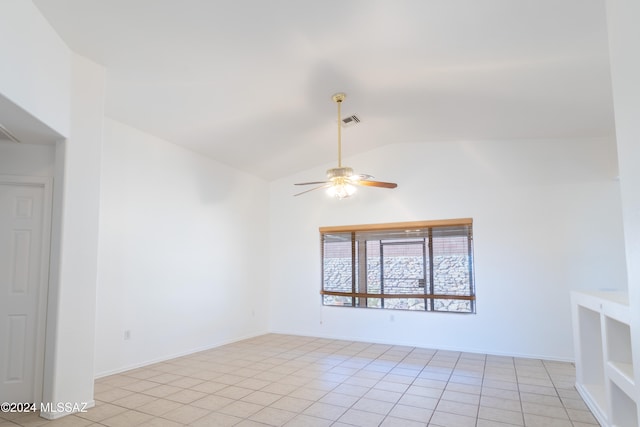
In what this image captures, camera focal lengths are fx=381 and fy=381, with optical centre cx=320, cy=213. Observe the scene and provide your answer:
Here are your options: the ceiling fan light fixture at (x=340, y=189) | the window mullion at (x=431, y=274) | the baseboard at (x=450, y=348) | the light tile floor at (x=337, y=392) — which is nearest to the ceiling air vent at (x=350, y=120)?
the ceiling fan light fixture at (x=340, y=189)

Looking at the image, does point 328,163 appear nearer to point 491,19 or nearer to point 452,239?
point 452,239

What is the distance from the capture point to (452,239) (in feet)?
19.7

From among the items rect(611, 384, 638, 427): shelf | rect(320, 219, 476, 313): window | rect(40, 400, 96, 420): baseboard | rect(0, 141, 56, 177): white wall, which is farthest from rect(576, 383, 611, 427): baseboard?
rect(0, 141, 56, 177): white wall

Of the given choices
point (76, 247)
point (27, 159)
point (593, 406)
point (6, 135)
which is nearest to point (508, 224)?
point (593, 406)

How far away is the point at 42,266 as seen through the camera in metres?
3.47

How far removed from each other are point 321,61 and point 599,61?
2451 millimetres

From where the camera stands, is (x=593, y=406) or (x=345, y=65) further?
(x=345, y=65)

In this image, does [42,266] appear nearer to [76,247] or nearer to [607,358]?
[76,247]

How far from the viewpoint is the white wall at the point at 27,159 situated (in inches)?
138

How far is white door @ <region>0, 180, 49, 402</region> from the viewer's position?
133 inches

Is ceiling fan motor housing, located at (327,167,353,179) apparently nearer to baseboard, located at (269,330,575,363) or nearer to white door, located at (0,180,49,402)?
white door, located at (0,180,49,402)

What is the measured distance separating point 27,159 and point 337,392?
12.3 feet

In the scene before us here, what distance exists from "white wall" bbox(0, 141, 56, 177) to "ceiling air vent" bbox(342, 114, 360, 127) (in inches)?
132

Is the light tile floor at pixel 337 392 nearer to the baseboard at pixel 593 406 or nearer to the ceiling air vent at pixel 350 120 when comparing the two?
the baseboard at pixel 593 406
